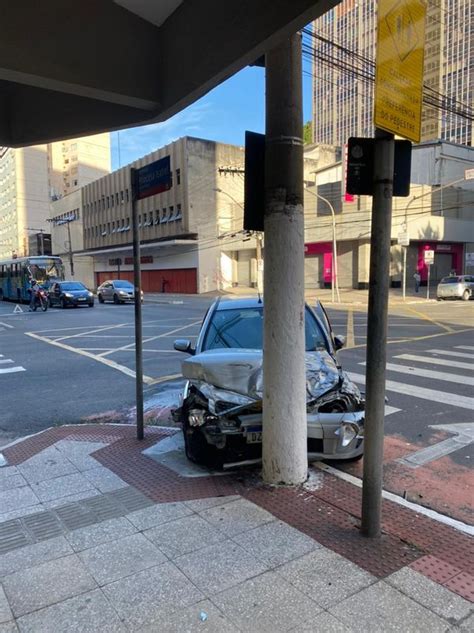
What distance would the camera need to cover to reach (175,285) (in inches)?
2128

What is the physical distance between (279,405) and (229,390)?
0.69 m

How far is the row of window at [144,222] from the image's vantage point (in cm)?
5203

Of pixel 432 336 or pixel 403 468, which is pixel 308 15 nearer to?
pixel 403 468

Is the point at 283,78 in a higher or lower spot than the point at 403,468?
higher

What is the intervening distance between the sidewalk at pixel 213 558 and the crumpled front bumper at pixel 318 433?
0.24 meters

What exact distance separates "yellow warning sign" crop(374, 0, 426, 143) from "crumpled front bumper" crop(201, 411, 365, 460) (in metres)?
2.45

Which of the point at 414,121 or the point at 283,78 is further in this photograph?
the point at 283,78

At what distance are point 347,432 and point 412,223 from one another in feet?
119

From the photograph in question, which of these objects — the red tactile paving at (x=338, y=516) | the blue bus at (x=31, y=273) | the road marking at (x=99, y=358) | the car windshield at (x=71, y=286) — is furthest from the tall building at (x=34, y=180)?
the red tactile paving at (x=338, y=516)

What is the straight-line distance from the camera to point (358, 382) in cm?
837

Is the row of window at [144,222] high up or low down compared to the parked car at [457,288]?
up

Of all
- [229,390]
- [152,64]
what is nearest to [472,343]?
[229,390]

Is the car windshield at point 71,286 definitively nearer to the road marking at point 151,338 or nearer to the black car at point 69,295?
the black car at point 69,295

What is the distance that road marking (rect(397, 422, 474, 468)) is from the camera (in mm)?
5070
